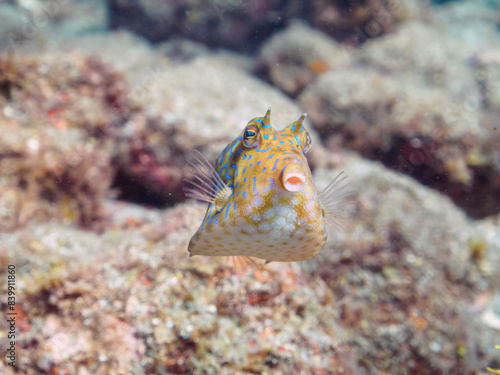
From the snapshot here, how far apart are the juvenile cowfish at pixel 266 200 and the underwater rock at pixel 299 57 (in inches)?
348

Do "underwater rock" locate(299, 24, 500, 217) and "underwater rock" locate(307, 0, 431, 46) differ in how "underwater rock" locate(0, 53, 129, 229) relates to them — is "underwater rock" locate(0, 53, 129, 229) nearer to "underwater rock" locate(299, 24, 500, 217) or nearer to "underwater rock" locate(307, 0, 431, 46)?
"underwater rock" locate(299, 24, 500, 217)

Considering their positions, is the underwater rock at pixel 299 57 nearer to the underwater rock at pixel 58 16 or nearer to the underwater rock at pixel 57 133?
the underwater rock at pixel 57 133

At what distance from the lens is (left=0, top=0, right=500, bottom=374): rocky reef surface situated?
3.37 meters

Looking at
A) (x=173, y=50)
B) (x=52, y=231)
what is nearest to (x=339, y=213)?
(x=52, y=231)

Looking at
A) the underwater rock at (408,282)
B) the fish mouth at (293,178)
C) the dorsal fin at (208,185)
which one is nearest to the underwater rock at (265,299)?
the underwater rock at (408,282)

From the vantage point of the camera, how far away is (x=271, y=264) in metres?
3.93

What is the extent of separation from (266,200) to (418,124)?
6601 millimetres

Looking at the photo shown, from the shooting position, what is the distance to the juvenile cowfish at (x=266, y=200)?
6.05ft

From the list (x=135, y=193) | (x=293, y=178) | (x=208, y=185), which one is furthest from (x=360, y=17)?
(x=293, y=178)

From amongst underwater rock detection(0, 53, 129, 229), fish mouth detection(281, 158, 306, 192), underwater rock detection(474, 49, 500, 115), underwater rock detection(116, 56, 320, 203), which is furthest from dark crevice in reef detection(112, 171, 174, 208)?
underwater rock detection(474, 49, 500, 115)

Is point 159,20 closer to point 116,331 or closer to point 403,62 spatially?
point 403,62

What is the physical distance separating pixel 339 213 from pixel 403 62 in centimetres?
887

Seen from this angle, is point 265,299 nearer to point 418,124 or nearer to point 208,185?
point 208,185

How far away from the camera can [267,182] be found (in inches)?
73.6
